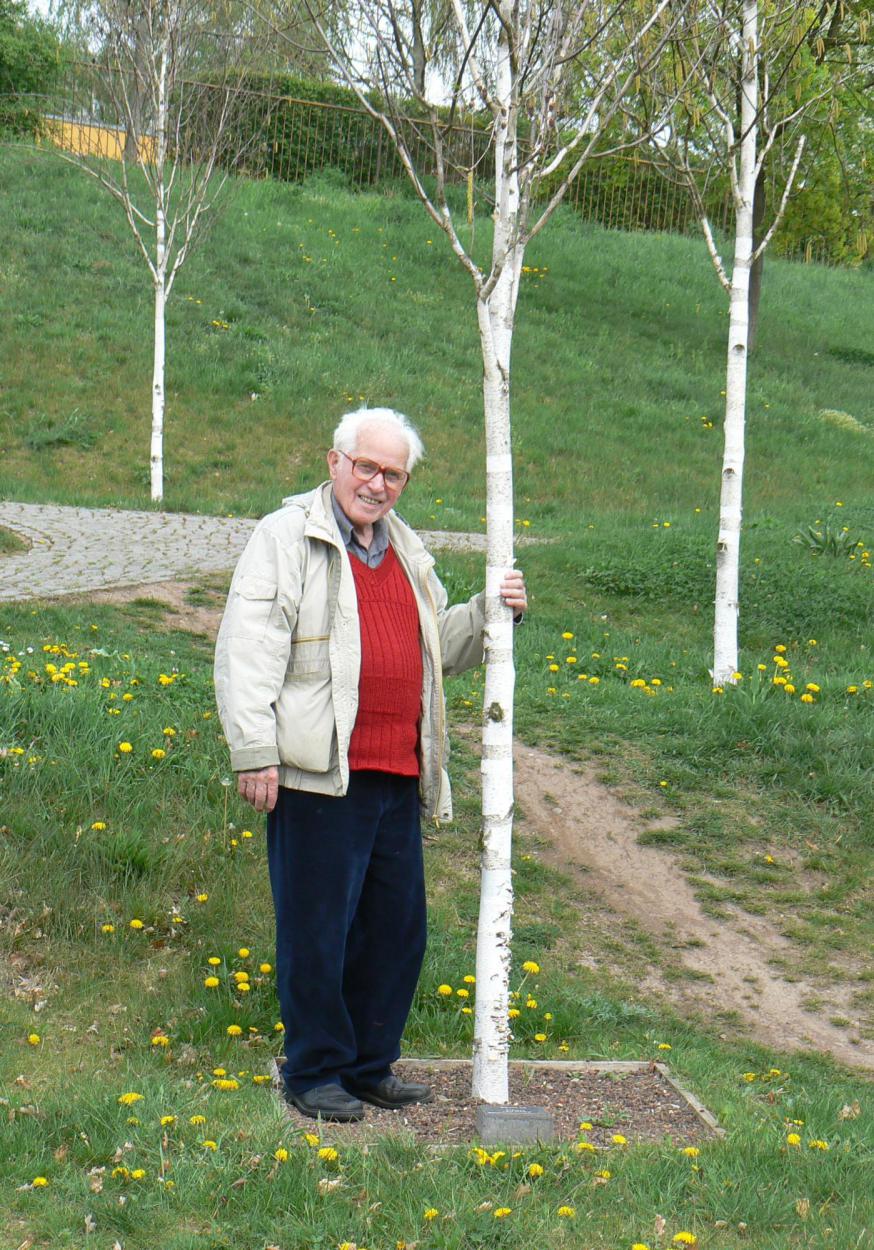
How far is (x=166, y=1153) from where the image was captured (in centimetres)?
337

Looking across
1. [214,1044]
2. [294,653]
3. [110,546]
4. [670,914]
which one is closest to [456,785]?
[670,914]

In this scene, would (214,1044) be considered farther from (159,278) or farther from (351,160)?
(351,160)

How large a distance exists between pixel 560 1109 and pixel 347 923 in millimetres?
931

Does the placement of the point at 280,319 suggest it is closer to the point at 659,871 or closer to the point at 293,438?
the point at 293,438

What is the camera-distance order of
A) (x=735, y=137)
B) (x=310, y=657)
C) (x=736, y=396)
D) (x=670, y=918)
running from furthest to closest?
(x=736, y=396)
(x=735, y=137)
(x=670, y=918)
(x=310, y=657)

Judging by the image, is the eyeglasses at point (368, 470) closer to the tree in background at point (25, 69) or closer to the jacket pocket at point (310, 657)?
the jacket pocket at point (310, 657)

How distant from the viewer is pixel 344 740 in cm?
362

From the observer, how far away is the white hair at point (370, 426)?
3789mm

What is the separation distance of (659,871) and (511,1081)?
2.45m

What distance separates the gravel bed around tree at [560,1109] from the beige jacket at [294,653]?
98 centimetres

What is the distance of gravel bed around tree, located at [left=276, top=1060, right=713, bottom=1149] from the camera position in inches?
147

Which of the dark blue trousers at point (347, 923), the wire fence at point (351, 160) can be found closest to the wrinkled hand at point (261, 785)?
the dark blue trousers at point (347, 923)

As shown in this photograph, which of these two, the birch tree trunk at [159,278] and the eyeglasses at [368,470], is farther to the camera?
the birch tree trunk at [159,278]

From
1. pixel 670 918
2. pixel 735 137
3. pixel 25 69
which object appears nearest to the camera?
pixel 670 918
